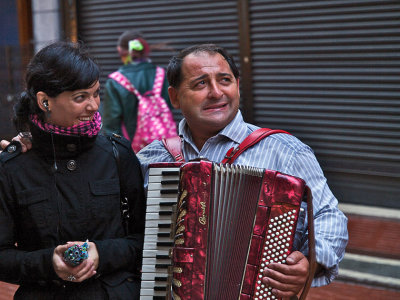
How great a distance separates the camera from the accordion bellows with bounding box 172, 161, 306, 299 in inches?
86.2

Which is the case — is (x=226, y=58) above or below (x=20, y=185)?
above

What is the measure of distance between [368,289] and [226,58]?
2884 millimetres

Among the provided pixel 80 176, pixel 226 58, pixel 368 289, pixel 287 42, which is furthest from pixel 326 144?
pixel 80 176

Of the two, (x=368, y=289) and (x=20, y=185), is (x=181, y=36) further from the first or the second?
(x=20, y=185)

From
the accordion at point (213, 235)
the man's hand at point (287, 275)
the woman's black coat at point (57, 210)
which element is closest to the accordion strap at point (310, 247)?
the man's hand at point (287, 275)

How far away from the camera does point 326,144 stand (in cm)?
677

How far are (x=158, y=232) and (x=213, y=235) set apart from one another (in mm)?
210

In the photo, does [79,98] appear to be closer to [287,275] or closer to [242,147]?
[242,147]

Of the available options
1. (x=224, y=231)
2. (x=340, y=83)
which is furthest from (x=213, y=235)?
(x=340, y=83)

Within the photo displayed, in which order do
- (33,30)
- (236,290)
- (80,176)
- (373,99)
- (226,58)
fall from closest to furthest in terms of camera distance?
(236,290) < (80,176) < (226,58) < (373,99) < (33,30)

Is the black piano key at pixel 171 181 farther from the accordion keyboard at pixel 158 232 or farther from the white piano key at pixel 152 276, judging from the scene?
the white piano key at pixel 152 276

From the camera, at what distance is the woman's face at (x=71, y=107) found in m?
2.29

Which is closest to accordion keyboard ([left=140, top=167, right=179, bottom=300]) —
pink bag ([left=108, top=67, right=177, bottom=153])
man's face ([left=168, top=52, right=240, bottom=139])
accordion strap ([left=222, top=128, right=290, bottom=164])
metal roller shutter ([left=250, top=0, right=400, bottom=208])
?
accordion strap ([left=222, top=128, right=290, bottom=164])

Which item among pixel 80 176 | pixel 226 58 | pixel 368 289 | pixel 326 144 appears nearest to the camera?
pixel 80 176
